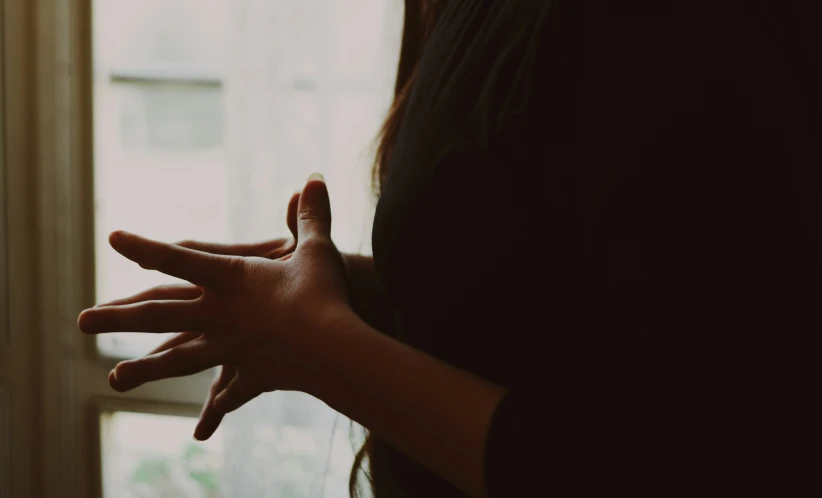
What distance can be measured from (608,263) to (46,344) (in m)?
1.41

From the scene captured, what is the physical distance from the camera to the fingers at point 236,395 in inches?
22.1

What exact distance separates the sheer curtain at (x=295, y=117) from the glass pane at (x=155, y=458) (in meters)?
0.26


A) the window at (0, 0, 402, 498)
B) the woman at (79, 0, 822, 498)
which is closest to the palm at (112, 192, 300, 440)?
the woman at (79, 0, 822, 498)

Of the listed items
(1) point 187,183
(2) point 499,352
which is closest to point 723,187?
(2) point 499,352

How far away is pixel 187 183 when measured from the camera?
4.78 ft

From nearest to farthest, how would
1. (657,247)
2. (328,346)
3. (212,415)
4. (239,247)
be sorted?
1. (657,247)
2. (328,346)
3. (212,415)
4. (239,247)

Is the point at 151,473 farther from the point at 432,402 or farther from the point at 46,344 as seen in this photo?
the point at 432,402

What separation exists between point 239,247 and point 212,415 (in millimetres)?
183

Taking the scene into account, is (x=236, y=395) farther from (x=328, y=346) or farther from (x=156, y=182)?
(x=156, y=182)

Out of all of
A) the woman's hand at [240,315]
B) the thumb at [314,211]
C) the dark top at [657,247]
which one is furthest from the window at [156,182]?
the dark top at [657,247]

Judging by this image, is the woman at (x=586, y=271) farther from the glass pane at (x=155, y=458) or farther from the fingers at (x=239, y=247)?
the glass pane at (x=155, y=458)

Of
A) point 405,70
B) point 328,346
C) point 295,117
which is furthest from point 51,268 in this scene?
point 328,346

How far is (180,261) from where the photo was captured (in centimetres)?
53

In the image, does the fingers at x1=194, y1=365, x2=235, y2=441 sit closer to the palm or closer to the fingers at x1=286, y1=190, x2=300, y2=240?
the palm
